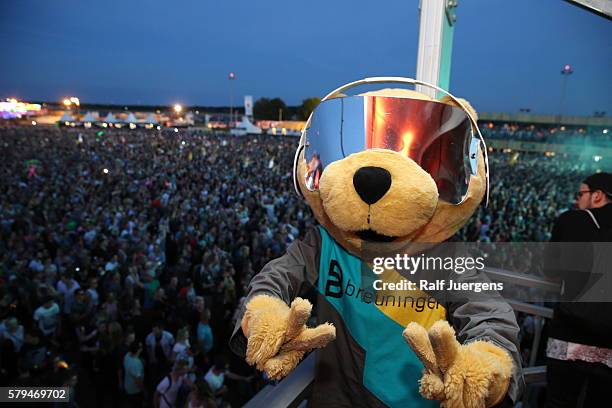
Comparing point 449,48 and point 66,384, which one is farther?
point 66,384

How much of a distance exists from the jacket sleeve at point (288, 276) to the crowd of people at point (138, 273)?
8.49ft

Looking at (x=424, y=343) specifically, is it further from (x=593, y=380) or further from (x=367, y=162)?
(x=593, y=380)

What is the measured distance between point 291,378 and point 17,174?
16834 mm

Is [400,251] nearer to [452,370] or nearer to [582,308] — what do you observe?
[452,370]

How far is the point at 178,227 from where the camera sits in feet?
30.2

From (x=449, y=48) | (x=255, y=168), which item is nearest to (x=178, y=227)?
(x=449, y=48)

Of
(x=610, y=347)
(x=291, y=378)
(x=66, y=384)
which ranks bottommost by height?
(x=66, y=384)

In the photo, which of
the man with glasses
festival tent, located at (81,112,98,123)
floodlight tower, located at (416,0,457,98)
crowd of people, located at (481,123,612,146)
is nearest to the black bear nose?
floodlight tower, located at (416,0,457,98)

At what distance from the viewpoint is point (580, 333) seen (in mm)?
2090

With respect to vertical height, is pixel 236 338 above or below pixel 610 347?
above

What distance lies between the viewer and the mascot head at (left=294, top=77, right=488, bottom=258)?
1.11 m

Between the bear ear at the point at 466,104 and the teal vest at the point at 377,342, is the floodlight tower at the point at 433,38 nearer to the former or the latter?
the bear ear at the point at 466,104

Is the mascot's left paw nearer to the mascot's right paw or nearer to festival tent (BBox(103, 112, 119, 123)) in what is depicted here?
the mascot's right paw

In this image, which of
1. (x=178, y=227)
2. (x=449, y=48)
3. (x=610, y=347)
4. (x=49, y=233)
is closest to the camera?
(x=610, y=347)
